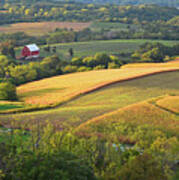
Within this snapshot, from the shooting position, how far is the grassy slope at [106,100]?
44031 mm

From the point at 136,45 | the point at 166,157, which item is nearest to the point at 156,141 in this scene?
the point at 166,157

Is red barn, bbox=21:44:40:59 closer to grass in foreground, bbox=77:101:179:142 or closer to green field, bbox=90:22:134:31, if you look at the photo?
green field, bbox=90:22:134:31

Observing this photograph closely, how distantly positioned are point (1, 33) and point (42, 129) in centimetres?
11856

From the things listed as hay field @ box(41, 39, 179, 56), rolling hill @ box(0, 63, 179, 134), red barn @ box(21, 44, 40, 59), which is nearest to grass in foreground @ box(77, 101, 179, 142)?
rolling hill @ box(0, 63, 179, 134)

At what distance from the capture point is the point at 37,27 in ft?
536

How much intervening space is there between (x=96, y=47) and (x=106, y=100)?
8109 cm

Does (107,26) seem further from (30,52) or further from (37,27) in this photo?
(30,52)

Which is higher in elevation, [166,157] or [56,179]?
[56,179]

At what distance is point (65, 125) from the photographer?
41469mm

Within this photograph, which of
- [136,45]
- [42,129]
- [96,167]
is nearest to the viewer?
[96,167]

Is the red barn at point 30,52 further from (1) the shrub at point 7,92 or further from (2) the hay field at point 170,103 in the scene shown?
(2) the hay field at point 170,103

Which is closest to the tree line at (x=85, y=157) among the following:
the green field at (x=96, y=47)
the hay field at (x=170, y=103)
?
the hay field at (x=170, y=103)

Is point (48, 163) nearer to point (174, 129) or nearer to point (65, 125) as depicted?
point (65, 125)

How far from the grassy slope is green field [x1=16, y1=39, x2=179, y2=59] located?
195ft
